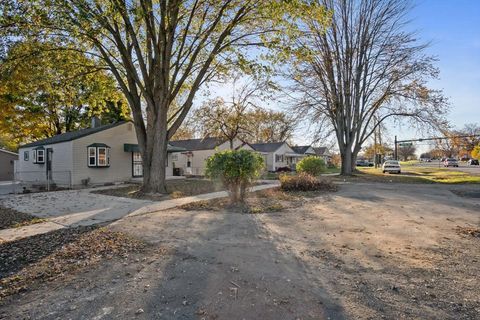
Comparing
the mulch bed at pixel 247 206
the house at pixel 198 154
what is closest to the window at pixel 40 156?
the house at pixel 198 154

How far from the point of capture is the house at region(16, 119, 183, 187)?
18625 mm

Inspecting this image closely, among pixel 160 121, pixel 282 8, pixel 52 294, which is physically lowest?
pixel 52 294

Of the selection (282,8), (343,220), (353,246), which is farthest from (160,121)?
(353,246)

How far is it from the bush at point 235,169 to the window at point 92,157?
1226cm

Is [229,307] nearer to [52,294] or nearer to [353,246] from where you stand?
[52,294]

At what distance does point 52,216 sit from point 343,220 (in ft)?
26.6

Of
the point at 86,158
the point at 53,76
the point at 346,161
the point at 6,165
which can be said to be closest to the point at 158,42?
the point at 53,76

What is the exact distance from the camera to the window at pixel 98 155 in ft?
63.2

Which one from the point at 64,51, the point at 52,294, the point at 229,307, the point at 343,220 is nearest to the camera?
the point at 229,307

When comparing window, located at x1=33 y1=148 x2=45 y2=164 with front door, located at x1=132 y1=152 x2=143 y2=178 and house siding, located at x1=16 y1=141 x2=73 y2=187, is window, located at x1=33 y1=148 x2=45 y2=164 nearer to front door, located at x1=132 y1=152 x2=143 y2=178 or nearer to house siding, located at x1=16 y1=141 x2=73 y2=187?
house siding, located at x1=16 y1=141 x2=73 y2=187

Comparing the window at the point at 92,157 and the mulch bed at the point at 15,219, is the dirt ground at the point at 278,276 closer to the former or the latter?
the mulch bed at the point at 15,219

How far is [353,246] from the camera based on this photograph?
5316mm

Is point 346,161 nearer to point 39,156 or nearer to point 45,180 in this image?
point 45,180

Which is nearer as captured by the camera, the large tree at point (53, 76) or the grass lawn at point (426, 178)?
the large tree at point (53, 76)
